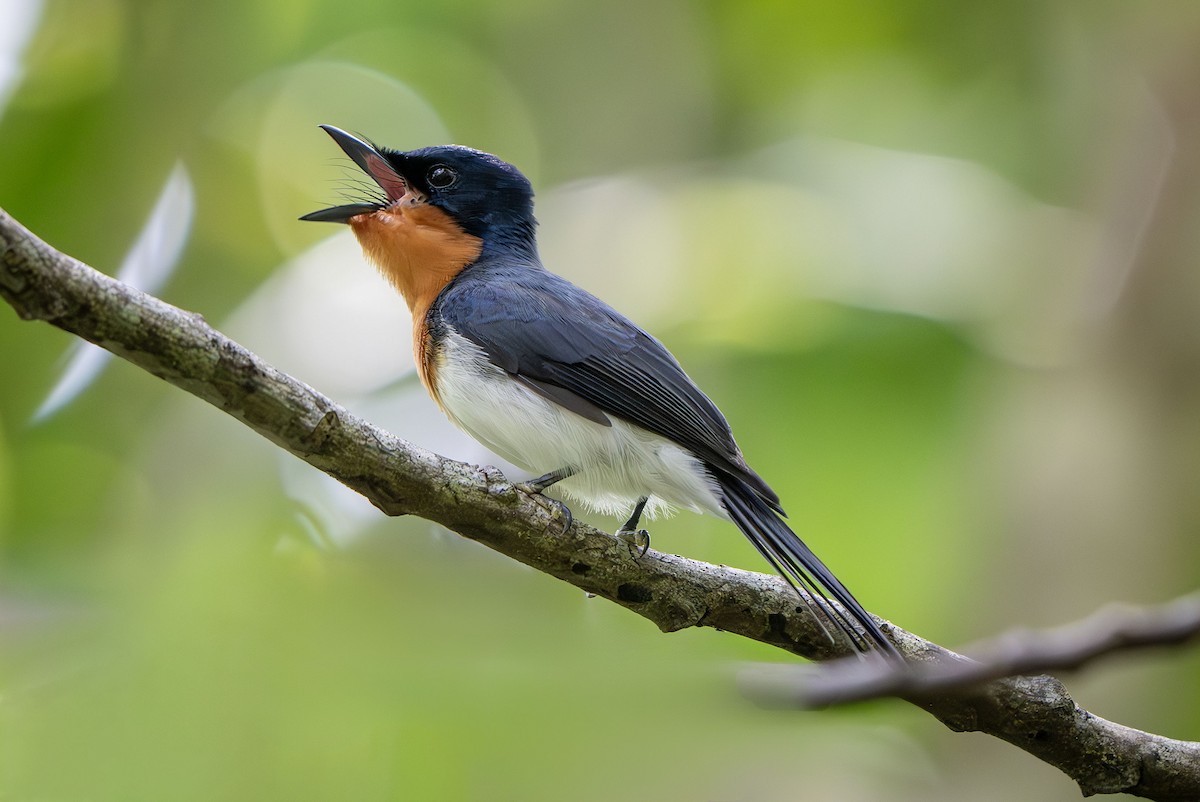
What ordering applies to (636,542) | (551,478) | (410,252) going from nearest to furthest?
(636,542)
(551,478)
(410,252)

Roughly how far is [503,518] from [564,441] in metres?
1.03

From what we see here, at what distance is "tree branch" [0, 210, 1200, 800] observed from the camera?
97.0 inches

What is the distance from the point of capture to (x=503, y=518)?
3.14 meters

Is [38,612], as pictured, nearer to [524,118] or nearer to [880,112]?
[524,118]

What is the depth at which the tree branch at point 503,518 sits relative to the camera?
2465 millimetres

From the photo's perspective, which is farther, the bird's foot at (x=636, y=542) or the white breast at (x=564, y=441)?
the white breast at (x=564, y=441)

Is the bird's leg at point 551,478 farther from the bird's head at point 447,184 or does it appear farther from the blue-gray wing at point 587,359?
the bird's head at point 447,184

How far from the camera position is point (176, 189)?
7422 millimetres

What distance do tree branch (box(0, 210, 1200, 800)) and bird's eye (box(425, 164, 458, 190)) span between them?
247 cm

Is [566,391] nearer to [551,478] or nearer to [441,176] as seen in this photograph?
[551,478]

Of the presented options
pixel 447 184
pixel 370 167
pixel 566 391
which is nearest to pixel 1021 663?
pixel 566 391

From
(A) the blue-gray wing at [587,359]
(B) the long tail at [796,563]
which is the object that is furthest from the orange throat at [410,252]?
(B) the long tail at [796,563]

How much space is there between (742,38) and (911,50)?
1.29 m

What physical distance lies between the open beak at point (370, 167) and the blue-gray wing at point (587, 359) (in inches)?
22.7
